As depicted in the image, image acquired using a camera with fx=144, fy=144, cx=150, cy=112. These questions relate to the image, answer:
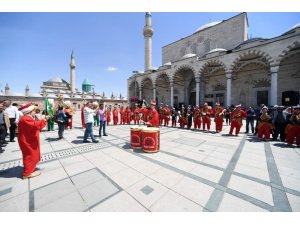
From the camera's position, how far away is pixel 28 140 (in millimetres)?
3373

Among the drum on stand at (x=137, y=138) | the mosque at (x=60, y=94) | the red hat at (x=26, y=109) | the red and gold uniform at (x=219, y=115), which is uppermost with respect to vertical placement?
the mosque at (x=60, y=94)

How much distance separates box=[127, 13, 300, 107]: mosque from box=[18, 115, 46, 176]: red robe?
17.5 meters

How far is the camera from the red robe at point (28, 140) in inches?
129

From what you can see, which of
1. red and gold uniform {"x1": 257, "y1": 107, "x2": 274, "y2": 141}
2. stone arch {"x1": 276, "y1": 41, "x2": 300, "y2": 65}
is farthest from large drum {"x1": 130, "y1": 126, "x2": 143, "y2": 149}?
stone arch {"x1": 276, "y1": 41, "x2": 300, "y2": 65}

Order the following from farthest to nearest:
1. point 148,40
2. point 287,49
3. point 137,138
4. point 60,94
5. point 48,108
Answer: point 60,94 < point 148,40 < point 287,49 < point 48,108 < point 137,138

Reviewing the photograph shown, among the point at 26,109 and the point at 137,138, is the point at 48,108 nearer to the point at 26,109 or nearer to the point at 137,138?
the point at 26,109

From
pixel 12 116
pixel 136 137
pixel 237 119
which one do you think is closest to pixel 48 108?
pixel 12 116

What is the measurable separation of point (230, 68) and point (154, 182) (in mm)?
18185

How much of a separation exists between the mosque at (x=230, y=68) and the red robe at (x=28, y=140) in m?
17.5

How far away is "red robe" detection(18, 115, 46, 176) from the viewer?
129 inches

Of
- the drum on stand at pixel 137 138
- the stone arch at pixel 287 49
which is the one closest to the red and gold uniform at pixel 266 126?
the drum on stand at pixel 137 138

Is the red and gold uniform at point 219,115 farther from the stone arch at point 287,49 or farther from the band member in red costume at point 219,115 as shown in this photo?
the stone arch at point 287,49

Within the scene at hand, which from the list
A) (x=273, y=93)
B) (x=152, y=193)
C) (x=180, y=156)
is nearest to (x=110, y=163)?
(x=152, y=193)
